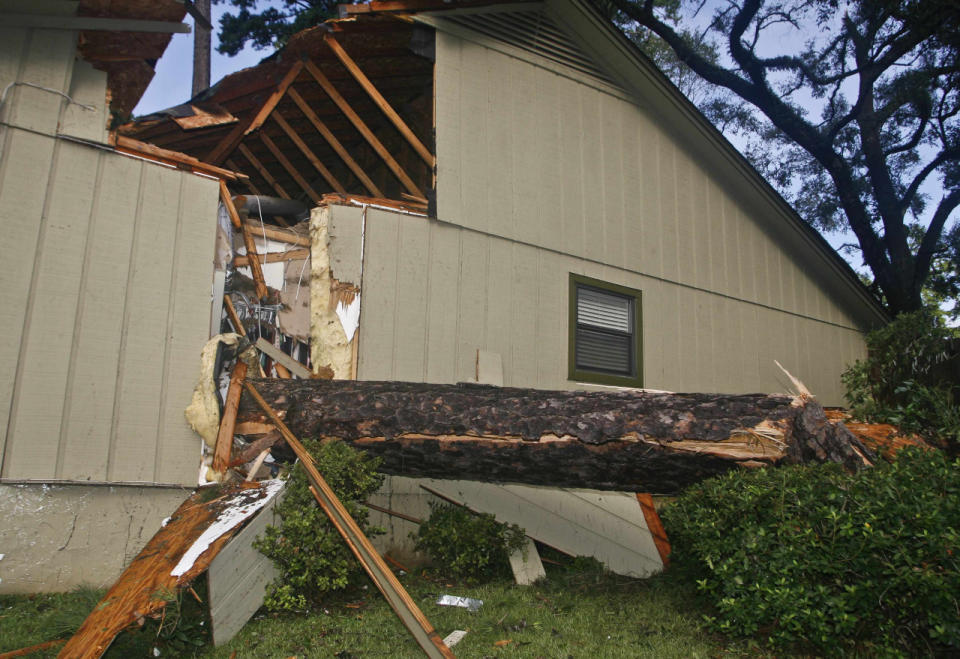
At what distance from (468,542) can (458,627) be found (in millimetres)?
1275

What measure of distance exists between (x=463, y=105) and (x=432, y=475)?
4.18 meters

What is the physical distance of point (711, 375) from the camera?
31.0 ft

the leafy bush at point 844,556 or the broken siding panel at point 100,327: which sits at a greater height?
the broken siding panel at point 100,327

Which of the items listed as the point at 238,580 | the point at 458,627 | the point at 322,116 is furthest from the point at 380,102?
the point at 458,627

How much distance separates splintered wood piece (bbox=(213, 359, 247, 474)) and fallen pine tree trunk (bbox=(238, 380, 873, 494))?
118 millimetres

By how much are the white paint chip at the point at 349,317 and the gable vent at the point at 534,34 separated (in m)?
3.39

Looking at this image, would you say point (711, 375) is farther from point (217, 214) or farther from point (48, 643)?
point (48, 643)

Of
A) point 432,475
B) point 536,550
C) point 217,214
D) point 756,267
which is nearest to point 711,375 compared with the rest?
point 756,267

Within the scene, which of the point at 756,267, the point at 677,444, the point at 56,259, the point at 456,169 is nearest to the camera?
the point at 677,444

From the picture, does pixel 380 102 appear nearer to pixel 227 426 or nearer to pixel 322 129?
pixel 322 129

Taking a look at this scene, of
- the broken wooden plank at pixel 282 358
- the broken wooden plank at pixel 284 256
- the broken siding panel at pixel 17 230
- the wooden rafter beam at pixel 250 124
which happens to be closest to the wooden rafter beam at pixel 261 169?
the wooden rafter beam at pixel 250 124

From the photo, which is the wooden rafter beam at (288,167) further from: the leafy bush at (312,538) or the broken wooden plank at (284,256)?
the leafy bush at (312,538)

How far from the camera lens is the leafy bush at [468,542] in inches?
229

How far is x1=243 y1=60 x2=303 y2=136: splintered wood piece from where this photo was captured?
26.0 feet
